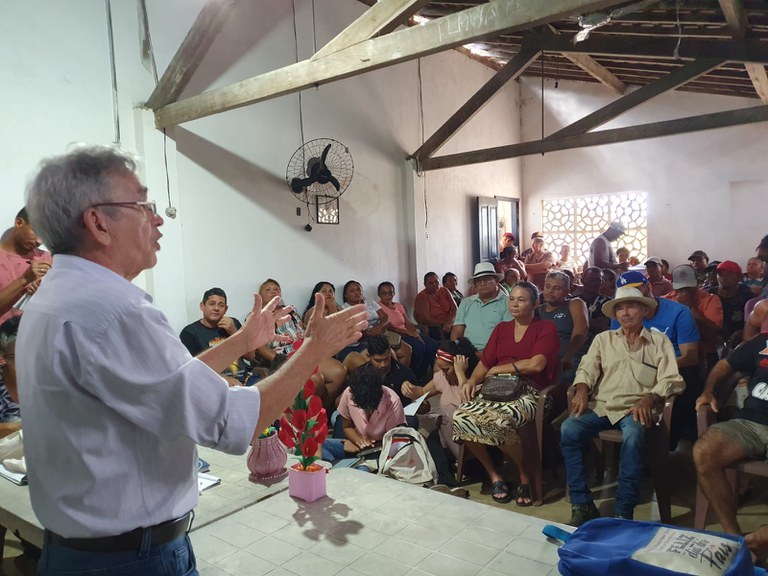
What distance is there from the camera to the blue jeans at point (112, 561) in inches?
37.1

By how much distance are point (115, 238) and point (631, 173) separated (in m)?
9.21

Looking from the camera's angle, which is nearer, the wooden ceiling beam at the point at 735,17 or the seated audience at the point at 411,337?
the wooden ceiling beam at the point at 735,17

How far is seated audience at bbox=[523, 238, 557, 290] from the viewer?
8.48 m

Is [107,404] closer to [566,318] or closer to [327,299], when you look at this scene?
[566,318]

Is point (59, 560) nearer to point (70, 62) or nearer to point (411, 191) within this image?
point (70, 62)

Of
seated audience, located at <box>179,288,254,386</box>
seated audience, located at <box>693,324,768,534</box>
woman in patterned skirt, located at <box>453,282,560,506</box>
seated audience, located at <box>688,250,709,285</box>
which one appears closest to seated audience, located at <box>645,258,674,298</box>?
seated audience, located at <box>688,250,709,285</box>

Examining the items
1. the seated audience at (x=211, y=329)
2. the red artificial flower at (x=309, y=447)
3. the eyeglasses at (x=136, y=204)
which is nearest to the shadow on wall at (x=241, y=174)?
the seated audience at (x=211, y=329)

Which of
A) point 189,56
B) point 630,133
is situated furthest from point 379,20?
point 630,133

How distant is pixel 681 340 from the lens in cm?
320

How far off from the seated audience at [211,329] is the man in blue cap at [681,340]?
8.99 ft

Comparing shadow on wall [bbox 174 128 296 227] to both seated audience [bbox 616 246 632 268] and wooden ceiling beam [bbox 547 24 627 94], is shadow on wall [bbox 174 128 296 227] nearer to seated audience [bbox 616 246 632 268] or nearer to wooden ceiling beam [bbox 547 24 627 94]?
wooden ceiling beam [bbox 547 24 627 94]

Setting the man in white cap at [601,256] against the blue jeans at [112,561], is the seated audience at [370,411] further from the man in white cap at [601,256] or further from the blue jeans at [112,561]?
the man in white cap at [601,256]

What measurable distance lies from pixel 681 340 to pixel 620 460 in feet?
2.95

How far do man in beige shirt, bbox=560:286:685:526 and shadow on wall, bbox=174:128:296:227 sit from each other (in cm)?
327
